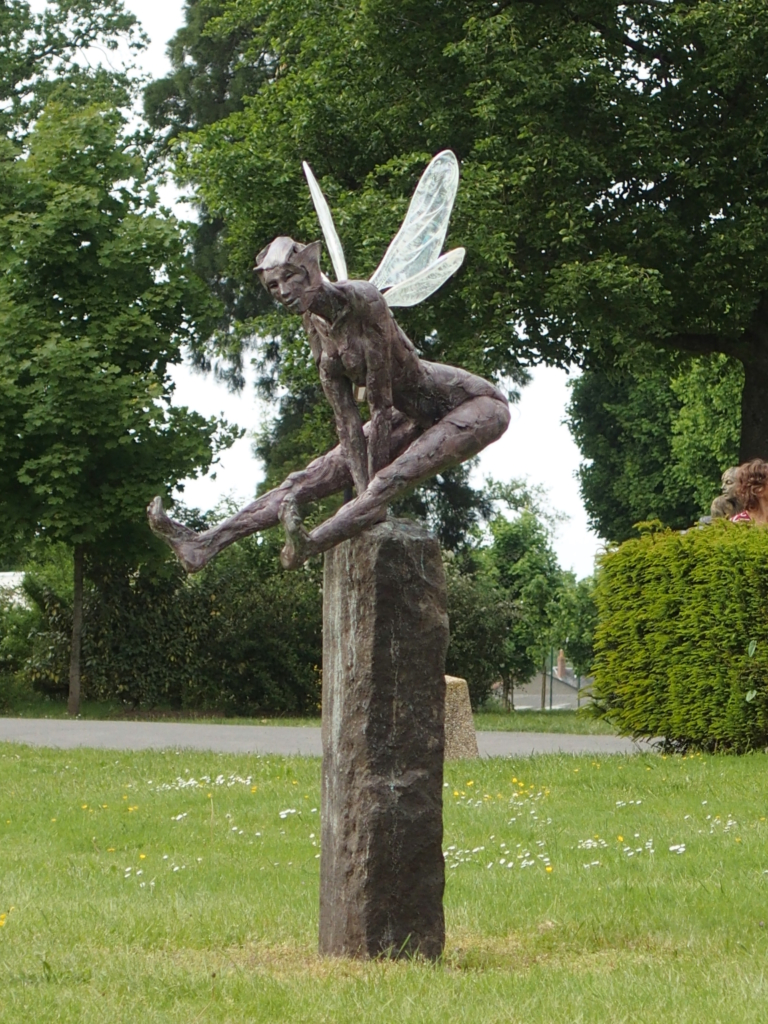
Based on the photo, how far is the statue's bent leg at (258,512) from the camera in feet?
19.4

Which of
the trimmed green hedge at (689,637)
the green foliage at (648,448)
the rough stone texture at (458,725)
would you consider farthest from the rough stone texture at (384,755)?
the green foliage at (648,448)

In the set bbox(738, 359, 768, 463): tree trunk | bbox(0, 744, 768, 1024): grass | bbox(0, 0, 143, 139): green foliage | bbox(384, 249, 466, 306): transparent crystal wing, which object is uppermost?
bbox(0, 0, 143, 139): green foliage

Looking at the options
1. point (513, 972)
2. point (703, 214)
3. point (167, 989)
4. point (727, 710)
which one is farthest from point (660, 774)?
point (703, 214)

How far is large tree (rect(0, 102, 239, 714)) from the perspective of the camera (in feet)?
63.2

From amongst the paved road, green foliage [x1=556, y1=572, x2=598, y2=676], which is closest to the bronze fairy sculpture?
the paved road

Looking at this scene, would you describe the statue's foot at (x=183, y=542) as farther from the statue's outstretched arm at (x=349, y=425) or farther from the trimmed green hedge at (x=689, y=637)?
the trimmed green hedge at (x=689, y=637)

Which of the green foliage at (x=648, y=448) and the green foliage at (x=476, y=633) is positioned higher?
the green foliage at (x=648, y=448)

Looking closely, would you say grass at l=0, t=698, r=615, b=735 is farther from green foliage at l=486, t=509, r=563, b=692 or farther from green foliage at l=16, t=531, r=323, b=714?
green foliage at l=486, t=509, r=563, b=692

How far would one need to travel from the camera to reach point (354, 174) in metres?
22.2

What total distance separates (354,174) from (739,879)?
653 inches

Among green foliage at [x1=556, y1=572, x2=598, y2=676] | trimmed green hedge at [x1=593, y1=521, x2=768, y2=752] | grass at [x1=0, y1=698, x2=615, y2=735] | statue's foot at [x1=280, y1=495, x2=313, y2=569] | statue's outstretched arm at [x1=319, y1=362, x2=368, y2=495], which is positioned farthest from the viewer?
green foliage at [x1=556, y1=572, x2=598, y2=676]

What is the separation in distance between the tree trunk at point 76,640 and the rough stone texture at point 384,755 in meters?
15.0

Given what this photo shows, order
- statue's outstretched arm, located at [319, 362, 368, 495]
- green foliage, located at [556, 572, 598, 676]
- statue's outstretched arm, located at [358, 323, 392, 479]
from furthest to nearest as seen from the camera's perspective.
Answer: green foliage, located at [556, 572, 598, 676] → statue's outstretched arm, located at [319, 362, 368, 495] → statue's outstretched arm, located at [358, 323, 392, 479]

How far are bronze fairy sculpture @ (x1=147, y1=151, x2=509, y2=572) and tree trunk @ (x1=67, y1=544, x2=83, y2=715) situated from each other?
48.0ft
